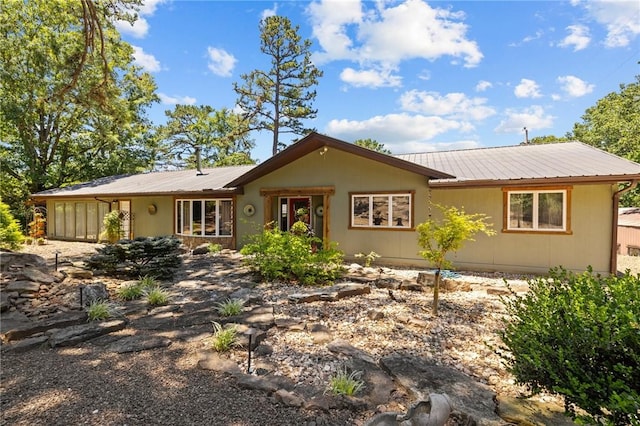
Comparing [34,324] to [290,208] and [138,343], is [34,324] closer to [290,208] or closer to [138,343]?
[138,343]

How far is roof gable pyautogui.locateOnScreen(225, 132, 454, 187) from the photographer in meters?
9.00

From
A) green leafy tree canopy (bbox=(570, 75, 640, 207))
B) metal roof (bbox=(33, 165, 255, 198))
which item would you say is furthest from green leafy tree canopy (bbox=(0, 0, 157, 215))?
green leafy tree canopy (bbox=(570, 75, 640, 207))

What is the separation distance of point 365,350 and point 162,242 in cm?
613

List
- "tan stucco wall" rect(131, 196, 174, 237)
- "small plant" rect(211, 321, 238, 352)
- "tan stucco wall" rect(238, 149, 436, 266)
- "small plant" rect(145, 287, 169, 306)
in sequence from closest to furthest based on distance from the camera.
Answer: "small plant" rect(211, 321, 238, 352)
"small plant" rect(145, 287, 169, 306)
"tan stucco wall" rect(238, 149, 436, 266)
"tan stucco wall" rect(131, 196, 174, 237)

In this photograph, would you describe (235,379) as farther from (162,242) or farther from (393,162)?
(393,162)

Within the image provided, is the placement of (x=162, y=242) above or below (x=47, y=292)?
above

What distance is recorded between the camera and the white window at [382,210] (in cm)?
968

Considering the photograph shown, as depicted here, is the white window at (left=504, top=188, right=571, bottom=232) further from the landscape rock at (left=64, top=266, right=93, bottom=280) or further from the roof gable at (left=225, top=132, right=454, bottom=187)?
the landscape rock at (left=64, top=266, right=93, bottom=280)

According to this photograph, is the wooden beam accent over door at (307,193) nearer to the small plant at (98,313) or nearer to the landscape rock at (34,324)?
the small plant at (98,313)

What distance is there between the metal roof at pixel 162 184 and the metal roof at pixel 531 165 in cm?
785

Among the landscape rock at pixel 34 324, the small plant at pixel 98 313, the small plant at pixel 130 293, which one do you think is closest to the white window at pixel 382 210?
the small plant at pixel 130 293

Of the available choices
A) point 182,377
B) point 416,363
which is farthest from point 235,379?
point 416,363

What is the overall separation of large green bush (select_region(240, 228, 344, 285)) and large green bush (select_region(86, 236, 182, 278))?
2.12 metres

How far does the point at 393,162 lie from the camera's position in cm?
947
